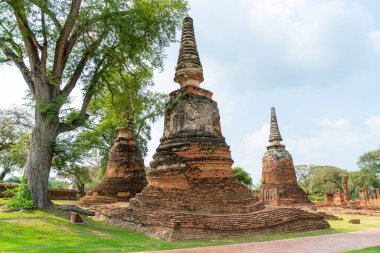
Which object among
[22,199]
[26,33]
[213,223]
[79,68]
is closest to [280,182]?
[213,223]

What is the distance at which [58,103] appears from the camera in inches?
457

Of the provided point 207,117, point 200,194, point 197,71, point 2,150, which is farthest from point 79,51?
point 2,150

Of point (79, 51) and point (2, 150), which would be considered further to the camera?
point (2, 150)

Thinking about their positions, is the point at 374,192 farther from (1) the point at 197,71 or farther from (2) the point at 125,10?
(2) the point at 125,10

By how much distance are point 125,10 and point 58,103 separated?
187 inches

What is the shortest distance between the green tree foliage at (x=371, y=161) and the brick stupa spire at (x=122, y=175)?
118 feet

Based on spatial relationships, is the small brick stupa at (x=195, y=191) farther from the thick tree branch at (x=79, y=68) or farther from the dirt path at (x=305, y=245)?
the thick tree branch at (x=79, y=68)

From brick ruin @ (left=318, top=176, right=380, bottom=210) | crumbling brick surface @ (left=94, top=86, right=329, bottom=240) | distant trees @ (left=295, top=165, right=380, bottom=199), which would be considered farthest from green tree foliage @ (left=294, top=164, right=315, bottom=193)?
crumbling brick surface @ (left=94, top=86, right=329, bottom=240)

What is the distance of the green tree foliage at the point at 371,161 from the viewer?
134 feet

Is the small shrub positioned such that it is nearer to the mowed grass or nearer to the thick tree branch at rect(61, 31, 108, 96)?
the mowed grass

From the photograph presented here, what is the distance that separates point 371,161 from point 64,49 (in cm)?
4196

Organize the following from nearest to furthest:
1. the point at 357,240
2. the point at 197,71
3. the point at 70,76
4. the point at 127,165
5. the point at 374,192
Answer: the point at 357,240
the point at 197,71
the point at 70,76
the point at 127,165
the point at 374,192

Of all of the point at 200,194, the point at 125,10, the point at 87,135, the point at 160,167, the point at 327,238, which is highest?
the point at 125,10

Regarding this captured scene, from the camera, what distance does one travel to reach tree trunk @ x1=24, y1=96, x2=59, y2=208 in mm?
11484
